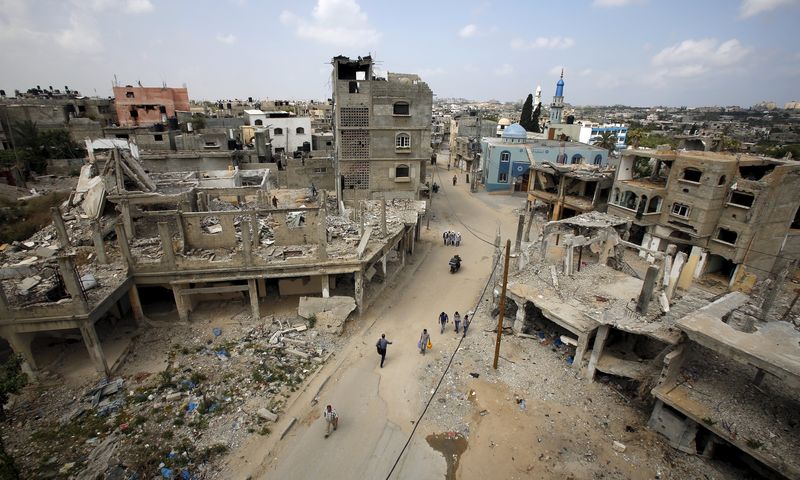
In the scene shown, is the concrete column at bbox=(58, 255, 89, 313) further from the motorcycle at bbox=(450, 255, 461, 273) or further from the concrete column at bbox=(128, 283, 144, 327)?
the motorcycle at bbox=(450, 255, 461, 273)

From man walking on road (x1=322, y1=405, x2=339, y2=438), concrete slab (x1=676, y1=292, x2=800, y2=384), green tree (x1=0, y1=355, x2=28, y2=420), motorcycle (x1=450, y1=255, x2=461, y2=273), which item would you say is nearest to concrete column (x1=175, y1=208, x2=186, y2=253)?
green tree (x1=0, y1=355, x2=28, y2=420)

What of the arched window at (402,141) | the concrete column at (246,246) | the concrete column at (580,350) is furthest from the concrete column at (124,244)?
the concrete column at (580,350)

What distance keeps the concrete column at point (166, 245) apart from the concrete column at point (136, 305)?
6.94 feet

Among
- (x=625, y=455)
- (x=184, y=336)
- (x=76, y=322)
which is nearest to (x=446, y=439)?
(x=625, y=455)

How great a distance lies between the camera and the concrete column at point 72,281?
14555 mm

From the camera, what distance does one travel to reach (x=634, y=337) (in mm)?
18859

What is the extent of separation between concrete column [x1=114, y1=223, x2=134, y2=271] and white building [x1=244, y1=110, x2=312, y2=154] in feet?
116

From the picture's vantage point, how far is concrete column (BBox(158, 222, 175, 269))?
702 inches

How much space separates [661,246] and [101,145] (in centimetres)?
4584

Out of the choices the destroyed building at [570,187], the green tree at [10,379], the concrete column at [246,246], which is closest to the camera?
the green tree at [10,379]

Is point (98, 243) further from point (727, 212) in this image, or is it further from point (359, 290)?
point (727, 212)

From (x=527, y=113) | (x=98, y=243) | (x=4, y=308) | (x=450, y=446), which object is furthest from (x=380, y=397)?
(x=527, y=113)

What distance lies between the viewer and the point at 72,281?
48.9ft

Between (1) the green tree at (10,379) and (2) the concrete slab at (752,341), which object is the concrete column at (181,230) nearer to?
(1) the green tree at (10,379)
